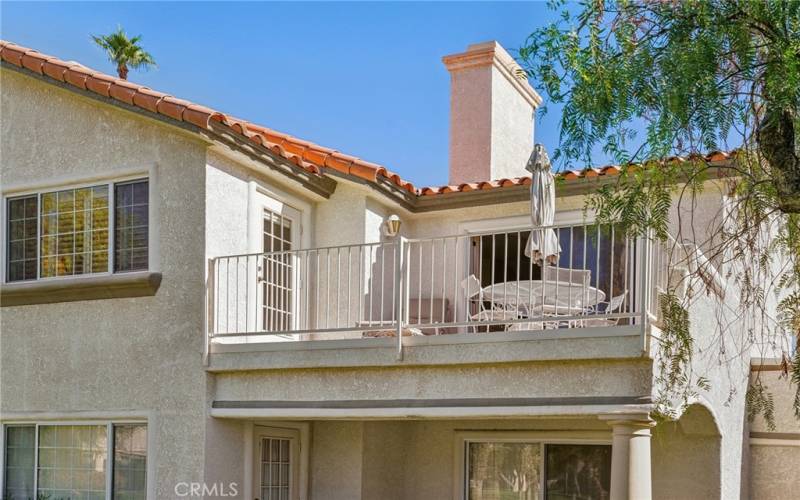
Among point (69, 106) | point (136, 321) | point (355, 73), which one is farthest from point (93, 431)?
point (355, 73)

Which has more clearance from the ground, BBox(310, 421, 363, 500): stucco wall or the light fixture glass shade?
the light fixture glass shade

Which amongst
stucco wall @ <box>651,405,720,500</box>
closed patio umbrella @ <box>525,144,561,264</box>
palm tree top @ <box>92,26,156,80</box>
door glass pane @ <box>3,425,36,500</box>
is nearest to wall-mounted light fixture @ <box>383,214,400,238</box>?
closed patio umbrella @ <box>525,144,561,264</box>

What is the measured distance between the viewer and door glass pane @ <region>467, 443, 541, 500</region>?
43.6 feet

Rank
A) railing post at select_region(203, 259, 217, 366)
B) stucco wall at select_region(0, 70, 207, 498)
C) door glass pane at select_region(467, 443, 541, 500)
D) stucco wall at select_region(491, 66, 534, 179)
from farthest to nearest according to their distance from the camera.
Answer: stucco wall at select_region(491, 66, 534, 179) < door glass pane at select_region(467, 443, 541, 500) < stucco wall at select_region(0, 70, 207, 498) < railing post at select_region(203, 259, 217, 366)

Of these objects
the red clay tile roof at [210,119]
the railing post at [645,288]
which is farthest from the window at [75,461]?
the railing post at [645,288]

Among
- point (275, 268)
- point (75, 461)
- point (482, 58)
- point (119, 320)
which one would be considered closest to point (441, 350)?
point (275, 268)

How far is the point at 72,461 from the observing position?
12375 millimetres

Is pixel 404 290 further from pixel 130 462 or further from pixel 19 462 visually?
pixel 19 462

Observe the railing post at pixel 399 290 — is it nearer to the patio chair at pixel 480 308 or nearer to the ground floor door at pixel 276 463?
the patio chair at pixel 480 308

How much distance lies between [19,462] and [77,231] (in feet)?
9.94

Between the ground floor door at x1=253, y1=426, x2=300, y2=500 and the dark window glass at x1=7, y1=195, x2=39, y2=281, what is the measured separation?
3.62 metres

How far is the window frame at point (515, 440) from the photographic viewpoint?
42.2 feet

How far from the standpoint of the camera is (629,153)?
24.9 feet

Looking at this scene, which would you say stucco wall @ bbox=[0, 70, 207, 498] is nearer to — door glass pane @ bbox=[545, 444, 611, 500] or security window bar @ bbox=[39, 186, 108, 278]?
security window bar @ bbox=[39, 186, 108, 278]
